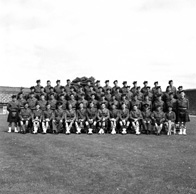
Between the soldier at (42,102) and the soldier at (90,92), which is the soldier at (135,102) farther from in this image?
the soldier at (42,102)

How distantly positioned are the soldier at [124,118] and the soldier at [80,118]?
184 cm

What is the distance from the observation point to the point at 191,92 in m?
35.2

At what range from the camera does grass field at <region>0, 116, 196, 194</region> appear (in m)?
5.46

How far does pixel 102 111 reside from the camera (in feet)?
47.5

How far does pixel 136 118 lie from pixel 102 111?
1745 mm

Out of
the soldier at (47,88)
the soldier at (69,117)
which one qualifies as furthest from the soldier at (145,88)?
the soldier at (47,88)

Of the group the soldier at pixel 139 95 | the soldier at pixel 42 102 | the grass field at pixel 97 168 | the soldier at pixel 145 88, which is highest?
the soldier at pixel 145 88

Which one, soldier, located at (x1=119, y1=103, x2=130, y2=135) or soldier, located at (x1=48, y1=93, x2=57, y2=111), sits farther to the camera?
soldier, located at (x1=48, y1=93, x2=57, y2=111)

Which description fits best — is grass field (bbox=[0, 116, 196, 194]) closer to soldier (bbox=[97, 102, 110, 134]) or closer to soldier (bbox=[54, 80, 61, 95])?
soldier (bbox=[97, 102, 110, 134])

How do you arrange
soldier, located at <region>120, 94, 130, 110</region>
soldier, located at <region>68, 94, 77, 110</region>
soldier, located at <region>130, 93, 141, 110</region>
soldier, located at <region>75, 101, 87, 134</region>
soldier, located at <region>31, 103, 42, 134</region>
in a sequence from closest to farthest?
soldier, located at <region>31, 103, 42, 134</region> → soldier, located at <region>75, 101, 87, 134</region> → soldier, located at <region>68, 94, 77, 110</region> → soldier, located at <region>130, 93, 141, 110</region> → soldier, located at <region>120, 94, 130, 110</region>

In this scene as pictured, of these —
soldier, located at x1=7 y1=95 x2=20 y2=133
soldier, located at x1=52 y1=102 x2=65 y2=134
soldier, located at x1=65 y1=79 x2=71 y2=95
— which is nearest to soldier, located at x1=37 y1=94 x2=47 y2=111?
soldier, located at x1=52 y1=102 x2=65 y2=134

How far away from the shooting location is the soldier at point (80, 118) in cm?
1411

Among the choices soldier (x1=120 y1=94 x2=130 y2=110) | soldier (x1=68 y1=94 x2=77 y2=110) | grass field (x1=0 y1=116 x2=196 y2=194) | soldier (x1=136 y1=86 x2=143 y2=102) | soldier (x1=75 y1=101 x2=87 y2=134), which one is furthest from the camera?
soldier (x1=136 y1=86 x2=143 y2=102)

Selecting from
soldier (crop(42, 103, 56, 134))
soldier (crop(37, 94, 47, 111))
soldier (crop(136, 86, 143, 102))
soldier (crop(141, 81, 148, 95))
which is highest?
soldier (crop(141, 81, 148, 95))
